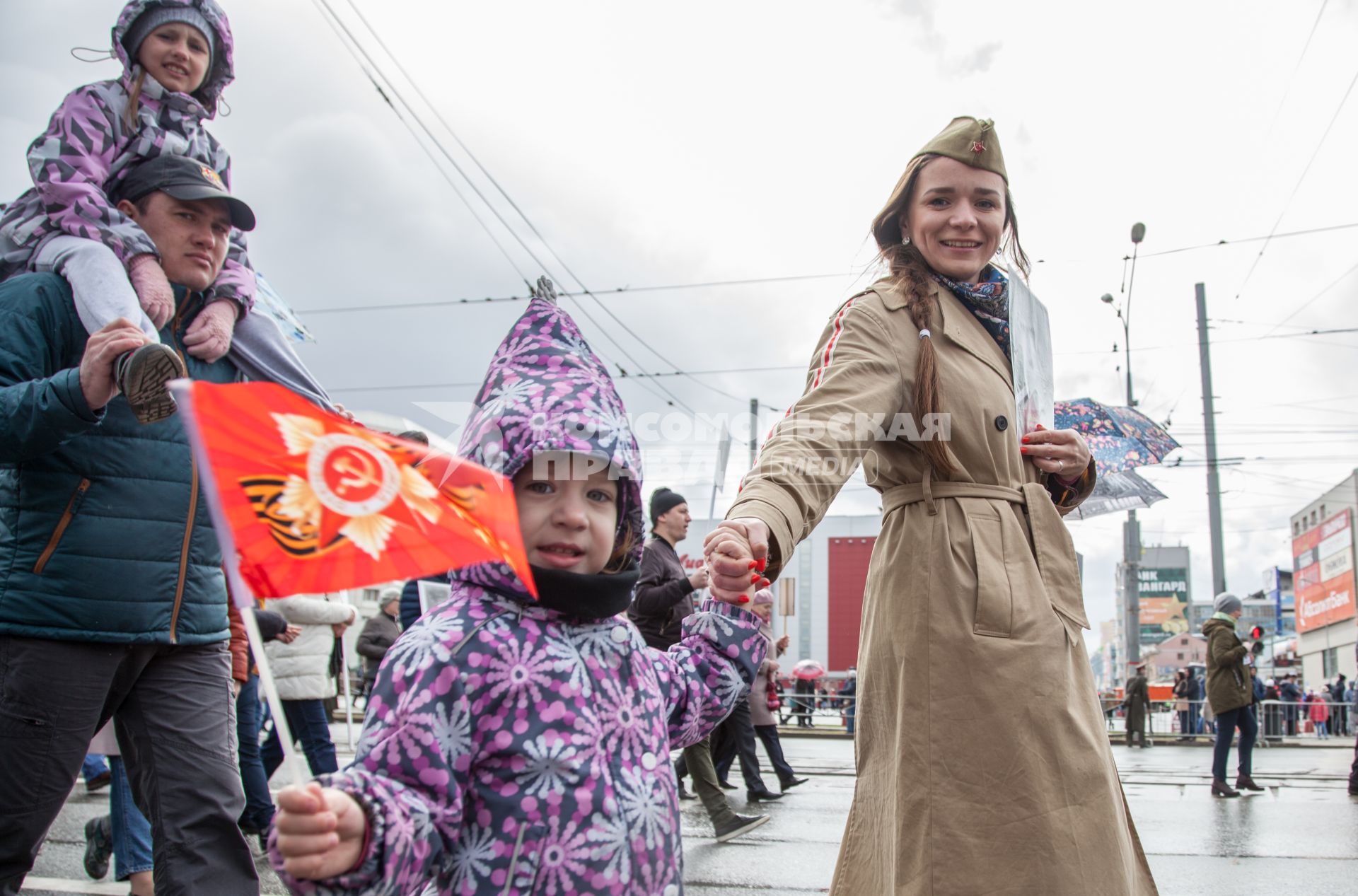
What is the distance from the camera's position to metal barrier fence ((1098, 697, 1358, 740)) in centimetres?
2091

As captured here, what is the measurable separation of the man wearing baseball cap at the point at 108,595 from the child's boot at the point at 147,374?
0.07 meters

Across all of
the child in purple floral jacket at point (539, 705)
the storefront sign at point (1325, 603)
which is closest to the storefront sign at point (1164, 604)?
the storefront sign at point (1325, 603)

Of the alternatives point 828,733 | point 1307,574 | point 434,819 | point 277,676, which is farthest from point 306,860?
point 1307,574

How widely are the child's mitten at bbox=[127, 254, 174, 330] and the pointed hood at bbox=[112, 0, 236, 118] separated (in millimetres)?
652

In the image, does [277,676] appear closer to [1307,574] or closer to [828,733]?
[828,733]

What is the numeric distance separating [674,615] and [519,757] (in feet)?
15.7

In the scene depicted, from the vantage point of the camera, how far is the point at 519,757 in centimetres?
174

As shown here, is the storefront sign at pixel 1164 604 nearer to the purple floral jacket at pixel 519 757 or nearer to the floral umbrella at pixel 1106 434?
the floral umbrella at pixel 1106 434

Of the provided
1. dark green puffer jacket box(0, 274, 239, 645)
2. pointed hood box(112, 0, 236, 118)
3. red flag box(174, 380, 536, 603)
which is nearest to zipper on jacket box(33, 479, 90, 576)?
dark green puffer jacket box(0, 274, 239, 645)

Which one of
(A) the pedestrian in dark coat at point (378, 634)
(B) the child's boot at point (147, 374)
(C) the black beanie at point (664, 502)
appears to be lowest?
(A) the pedestrian in dark coat at point (378, 634)

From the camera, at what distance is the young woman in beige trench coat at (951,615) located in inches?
82.9

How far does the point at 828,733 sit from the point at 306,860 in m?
19.8

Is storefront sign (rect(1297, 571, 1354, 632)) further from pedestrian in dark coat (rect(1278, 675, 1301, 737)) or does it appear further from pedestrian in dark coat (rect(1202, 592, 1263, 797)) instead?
pedestrian in dark coat (rect(1202, 592, 1263, 797))

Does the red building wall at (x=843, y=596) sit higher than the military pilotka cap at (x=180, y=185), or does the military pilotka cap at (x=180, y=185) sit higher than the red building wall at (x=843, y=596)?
the red building wall at (x=843, y=596)
